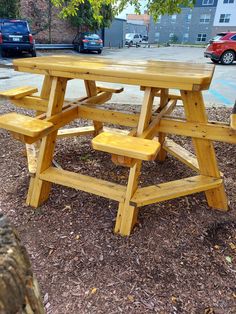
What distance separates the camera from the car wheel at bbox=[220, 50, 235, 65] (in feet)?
45.9

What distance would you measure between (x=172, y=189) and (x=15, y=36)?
12.9 metres

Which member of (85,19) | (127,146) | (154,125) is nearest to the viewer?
(127,146)

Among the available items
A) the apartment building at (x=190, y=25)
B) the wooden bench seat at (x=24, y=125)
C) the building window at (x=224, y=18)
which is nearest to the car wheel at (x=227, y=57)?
the wooden bench seat at (x=24, y=125)

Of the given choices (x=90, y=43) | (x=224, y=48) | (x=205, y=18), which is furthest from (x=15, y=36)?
(x=205, y=18)

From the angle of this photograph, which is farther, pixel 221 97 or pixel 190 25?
pixel 190 25

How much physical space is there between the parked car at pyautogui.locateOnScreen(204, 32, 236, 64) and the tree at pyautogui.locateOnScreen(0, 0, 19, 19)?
10.4m

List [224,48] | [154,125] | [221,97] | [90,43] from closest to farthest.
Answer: [154,125], [221,97], [224,48], [90,43]

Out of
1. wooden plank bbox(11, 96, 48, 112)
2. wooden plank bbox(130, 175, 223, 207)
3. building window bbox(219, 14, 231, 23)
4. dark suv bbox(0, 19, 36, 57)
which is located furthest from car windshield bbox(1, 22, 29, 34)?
building window bbox(219, 14, 231, 23)

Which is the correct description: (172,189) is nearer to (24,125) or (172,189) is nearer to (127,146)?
(127,146)

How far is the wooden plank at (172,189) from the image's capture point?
2.03 meters

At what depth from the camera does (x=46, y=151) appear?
2.31m

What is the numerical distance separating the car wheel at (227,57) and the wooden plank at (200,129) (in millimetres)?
13521

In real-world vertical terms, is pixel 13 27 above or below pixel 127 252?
above

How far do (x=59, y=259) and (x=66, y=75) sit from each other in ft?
4.28
